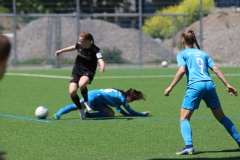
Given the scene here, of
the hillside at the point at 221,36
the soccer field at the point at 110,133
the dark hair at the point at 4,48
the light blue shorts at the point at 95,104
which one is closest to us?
the dark hair at the point at 4,48

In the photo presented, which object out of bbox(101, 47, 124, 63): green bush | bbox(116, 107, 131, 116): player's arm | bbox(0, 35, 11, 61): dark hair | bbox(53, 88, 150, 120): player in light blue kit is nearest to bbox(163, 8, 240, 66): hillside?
bbox(101, 47, 124, 63): green bush

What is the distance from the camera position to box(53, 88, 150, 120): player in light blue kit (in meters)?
13.1

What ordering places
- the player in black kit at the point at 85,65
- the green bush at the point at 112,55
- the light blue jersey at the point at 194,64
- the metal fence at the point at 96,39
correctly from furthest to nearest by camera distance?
the metal fence at the point at 96,39, the green bush at the point at 112,55, the player in black kit at the point at 85,65, the light blue jersey at the point at 194,64

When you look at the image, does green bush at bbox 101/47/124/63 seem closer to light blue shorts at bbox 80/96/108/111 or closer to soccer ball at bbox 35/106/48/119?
light blue shorts at bbox 80/96/108/111

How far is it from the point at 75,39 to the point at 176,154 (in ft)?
87.6

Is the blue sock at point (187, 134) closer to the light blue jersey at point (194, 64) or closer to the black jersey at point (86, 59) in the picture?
the light blue jersey at point (194, 64)

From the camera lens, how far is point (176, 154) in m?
8.91

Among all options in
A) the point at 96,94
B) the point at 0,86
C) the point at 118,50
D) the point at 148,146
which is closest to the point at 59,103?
the point at 96,94

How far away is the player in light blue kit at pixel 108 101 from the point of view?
13.1m

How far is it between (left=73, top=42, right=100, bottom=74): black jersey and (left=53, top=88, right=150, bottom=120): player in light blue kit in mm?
507

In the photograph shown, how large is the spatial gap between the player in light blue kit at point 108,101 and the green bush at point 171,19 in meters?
20.9

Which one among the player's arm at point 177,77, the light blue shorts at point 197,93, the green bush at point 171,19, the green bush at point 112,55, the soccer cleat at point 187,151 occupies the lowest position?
the green bush at point 112,55

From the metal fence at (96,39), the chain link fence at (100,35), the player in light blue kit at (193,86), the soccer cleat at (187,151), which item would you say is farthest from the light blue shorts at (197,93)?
the metal fence at (96,39)

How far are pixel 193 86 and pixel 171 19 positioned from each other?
26109 mm
